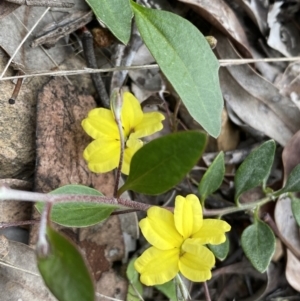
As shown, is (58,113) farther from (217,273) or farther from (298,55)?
(298,55)

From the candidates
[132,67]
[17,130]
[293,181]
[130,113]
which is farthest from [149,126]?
[293,181]

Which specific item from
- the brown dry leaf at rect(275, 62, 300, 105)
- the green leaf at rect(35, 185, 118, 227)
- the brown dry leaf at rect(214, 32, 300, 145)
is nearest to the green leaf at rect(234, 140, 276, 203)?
the brown dry leaf at rect(214, 32, 300, 145)

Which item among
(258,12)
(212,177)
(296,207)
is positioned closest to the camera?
(212,177)

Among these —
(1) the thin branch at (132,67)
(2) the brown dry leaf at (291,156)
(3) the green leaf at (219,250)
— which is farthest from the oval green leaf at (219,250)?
(1) the thin branch at (132,67)

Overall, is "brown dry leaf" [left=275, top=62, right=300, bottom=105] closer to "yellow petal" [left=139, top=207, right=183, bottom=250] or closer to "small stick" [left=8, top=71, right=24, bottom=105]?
"yellow petal" [left=139, top=207, right=183, bottom=250]

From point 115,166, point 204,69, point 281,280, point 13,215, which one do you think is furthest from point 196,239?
point 281,280

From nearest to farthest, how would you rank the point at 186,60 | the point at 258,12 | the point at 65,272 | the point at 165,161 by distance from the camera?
the point at 65,272
the point at 165,161
the point at 186,60
the point at 258,12

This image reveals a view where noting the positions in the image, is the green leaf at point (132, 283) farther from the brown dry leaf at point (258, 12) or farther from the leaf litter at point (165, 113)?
the brown dry leaf at point (258, 12)

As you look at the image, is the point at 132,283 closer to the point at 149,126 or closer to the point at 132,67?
the point at 149,126
